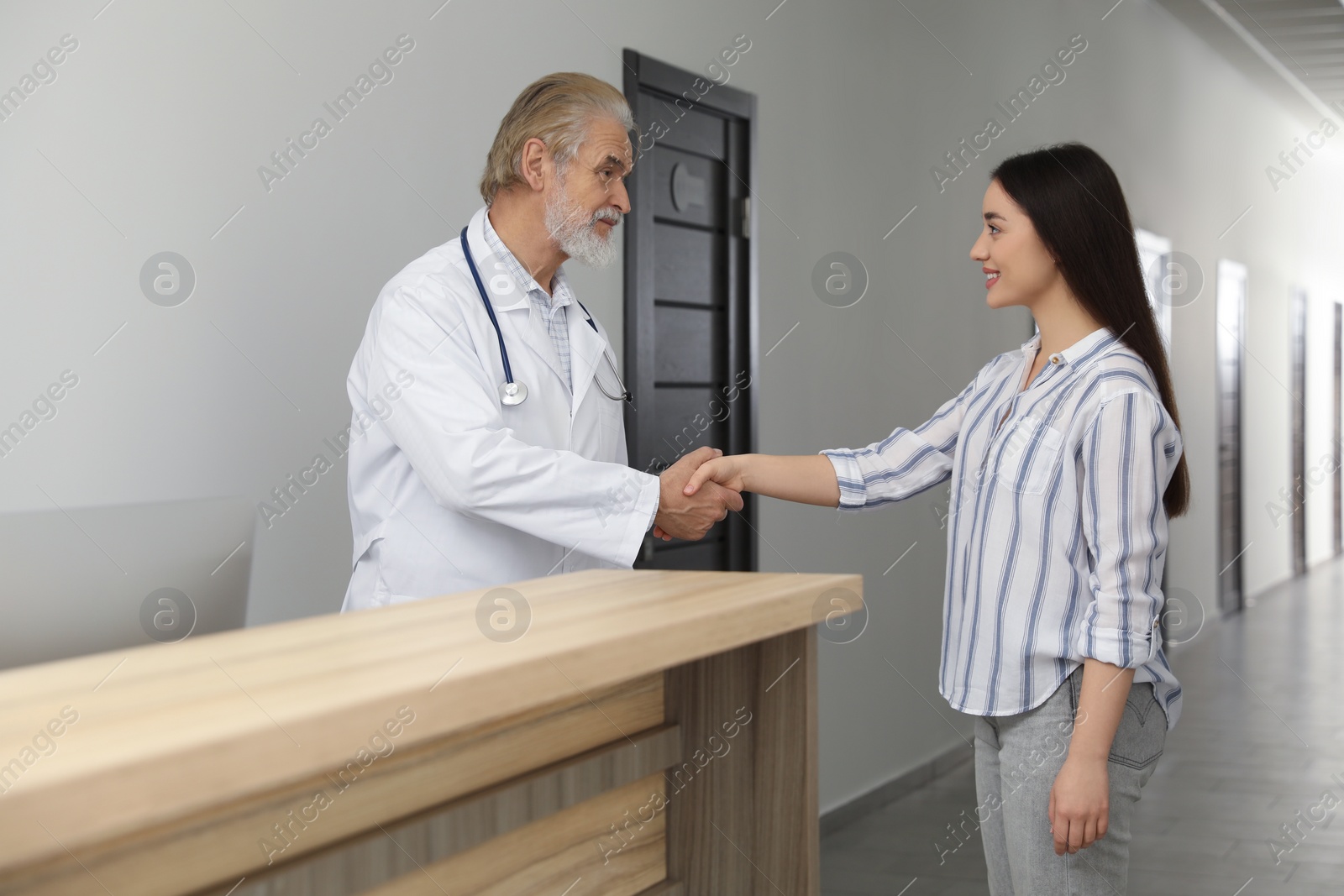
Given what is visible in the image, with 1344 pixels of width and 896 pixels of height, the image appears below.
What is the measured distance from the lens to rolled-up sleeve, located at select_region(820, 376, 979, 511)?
6.72 feet

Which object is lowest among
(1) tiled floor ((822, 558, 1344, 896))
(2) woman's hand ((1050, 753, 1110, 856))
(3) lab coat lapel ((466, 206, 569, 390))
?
(1) tiled floor ((822, 558, 1344, 896))

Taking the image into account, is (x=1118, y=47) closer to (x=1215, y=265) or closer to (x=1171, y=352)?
(x=1171, y=352)

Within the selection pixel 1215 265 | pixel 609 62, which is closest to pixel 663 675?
pixel 609 62

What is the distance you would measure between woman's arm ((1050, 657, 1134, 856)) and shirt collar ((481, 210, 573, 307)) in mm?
1111

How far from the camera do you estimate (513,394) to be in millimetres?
1915

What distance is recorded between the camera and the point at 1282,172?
30.0 feet

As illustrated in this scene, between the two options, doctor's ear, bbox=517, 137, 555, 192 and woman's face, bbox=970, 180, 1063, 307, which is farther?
doctor's ear, bbox=517, 137, 555, 192

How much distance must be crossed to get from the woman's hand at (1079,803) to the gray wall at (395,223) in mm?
1402

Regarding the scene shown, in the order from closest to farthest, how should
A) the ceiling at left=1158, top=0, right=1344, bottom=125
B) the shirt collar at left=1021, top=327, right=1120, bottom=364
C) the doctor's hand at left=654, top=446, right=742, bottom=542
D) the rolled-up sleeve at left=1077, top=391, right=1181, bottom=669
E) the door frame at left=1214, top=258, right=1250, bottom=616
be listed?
the rolled-up sleeve at left=1077, top=391, right=1181, bottom=669 → the shirt collar at left=1021, top=327, right=1120, bottom=364 → the doctor's hand at left=654, top=446, right=742, bottom=542 → the ceiling at left=1158, top=0, right=1344, bottom=125 → the door frame at left=1214, top=258, right=1250, bottom=616

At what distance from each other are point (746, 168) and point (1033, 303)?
2.01 m

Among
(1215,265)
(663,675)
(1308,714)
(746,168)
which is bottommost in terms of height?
(1308,714)

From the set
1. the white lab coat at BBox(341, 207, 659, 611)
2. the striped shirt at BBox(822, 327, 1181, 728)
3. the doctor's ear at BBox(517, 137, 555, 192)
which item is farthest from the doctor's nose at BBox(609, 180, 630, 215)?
the striped shirt at BBox(822, 327, 1181, 728)

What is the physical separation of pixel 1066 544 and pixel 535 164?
3.82ft

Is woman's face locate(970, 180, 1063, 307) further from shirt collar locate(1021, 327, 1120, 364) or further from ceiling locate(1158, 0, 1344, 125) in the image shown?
ceiling locate(1158, 0, 1344, 125)
